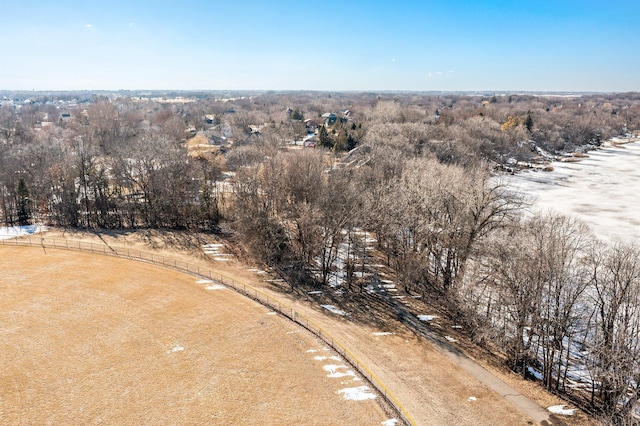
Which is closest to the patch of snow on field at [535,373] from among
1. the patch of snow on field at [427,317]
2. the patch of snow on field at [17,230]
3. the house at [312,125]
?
the patch of snow on field at [427,317]

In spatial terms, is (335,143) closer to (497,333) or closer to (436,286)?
(436,286)

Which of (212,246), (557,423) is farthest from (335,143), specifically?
(557,423)

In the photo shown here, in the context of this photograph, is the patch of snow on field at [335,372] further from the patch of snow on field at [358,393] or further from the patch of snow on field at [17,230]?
the patch of snow on field at [17,230]

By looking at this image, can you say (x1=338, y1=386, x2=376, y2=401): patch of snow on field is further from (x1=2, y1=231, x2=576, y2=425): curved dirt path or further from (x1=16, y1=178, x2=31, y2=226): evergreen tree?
(x1=16, y1=178, x2=31, y2=226): evergreen tree

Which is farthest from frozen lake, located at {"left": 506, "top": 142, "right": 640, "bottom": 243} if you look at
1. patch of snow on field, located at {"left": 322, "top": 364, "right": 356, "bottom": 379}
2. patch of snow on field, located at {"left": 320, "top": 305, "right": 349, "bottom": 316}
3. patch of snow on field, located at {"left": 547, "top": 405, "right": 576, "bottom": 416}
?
patch of snow on field, located at {"left": 322, "top": 364, "right": 356, "bottom": 379}

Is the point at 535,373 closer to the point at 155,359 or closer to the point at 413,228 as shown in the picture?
the point at 413,228

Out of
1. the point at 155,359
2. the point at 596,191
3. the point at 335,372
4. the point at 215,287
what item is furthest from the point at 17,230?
the point at 596,191
